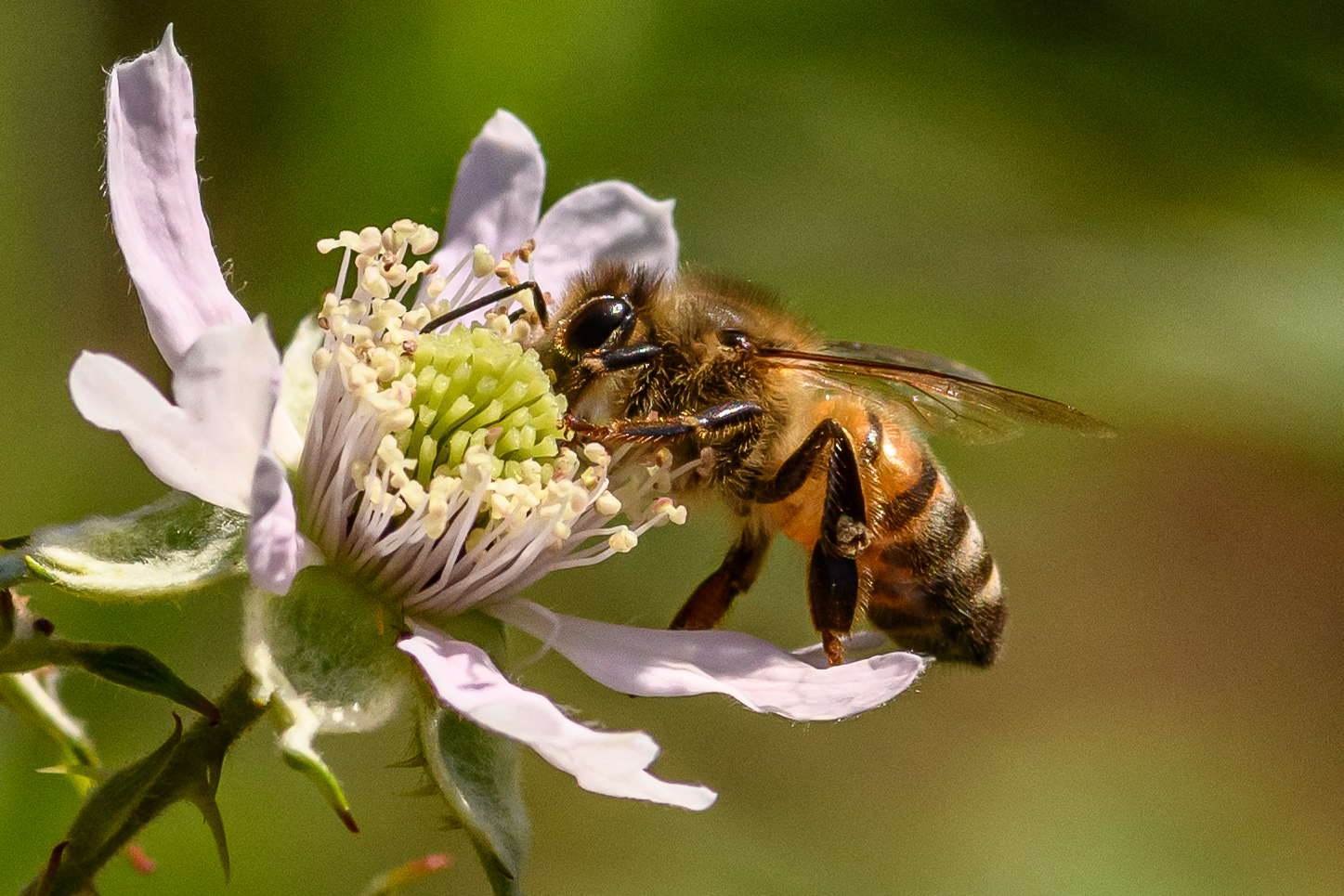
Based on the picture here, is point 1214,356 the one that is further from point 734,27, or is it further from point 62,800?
point 62,800

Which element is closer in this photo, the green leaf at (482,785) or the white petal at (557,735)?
the white petal at (557,735)

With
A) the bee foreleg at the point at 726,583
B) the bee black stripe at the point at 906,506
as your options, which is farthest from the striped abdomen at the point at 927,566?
the bee foreleg at the point at 726,583

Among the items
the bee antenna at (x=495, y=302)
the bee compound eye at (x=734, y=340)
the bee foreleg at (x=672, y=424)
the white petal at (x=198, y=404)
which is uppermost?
the white petal at (x=198, y=404)

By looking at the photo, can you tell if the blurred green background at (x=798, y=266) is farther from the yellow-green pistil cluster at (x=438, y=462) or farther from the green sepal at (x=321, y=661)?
the green sepal at (x=321, y=661)

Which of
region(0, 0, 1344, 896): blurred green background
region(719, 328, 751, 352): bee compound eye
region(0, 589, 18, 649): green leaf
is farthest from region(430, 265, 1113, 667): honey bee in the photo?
region(0, 0, 1344, 896): blurred green background

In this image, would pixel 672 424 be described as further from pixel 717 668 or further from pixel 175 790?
pixel 175 790

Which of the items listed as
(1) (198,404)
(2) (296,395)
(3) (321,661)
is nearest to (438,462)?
(2) (296,395)
